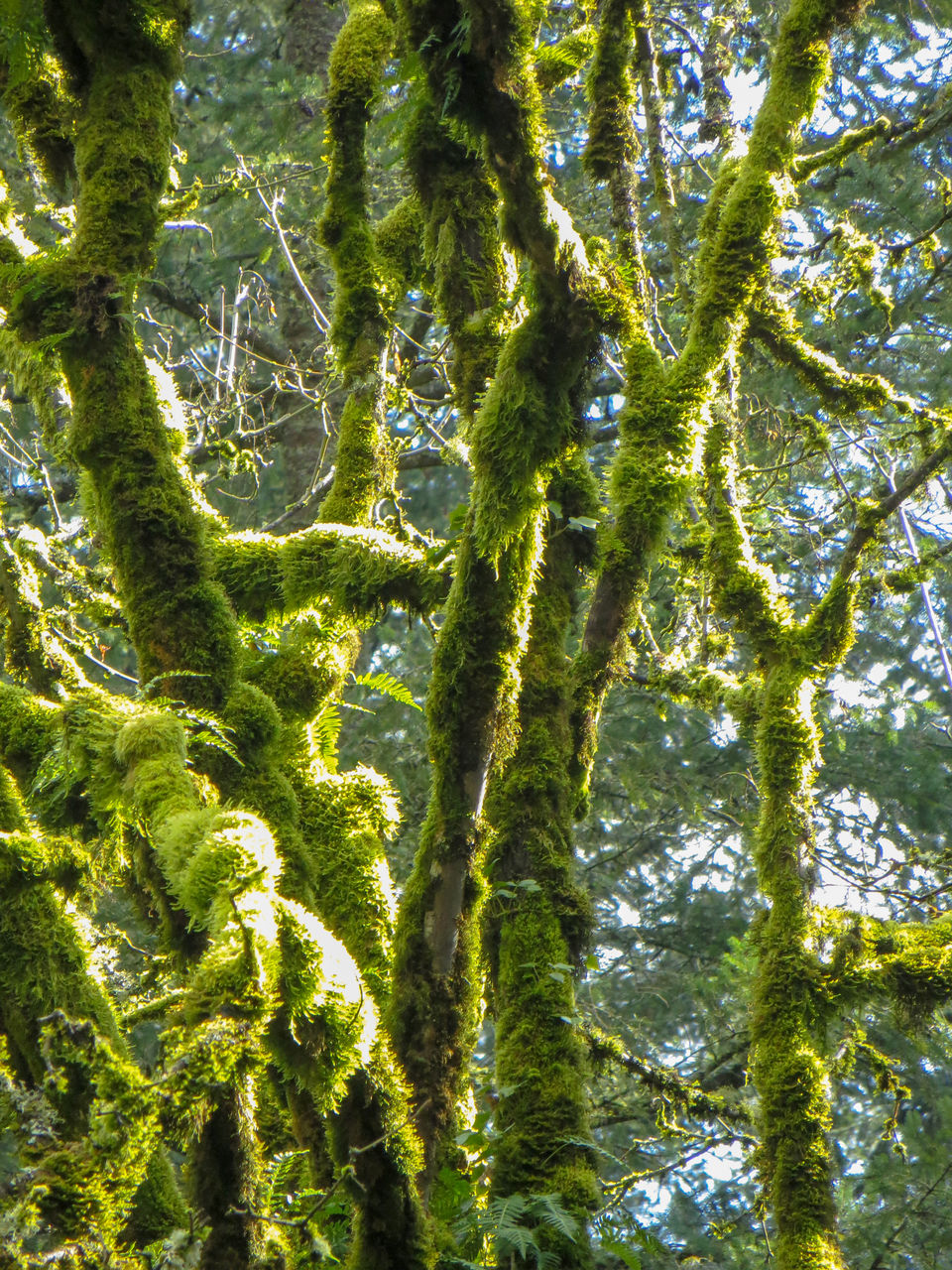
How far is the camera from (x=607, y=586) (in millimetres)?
4293

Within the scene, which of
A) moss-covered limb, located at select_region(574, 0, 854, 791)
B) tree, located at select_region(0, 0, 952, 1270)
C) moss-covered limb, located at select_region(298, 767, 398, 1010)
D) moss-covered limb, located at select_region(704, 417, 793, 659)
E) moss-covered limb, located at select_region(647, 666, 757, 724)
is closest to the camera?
tree, located at select_region(0, 0, 952, 1270)

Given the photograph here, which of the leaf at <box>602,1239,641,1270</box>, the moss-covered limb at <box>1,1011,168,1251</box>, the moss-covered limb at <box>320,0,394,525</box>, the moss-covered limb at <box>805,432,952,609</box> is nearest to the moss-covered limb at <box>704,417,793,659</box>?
the moss-covered limb at <box>805,432,952,609</box>

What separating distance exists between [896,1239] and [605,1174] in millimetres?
4025

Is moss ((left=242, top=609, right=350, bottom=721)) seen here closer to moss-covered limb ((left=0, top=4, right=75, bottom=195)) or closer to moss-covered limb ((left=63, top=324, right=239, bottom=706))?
moss-covered limb ((left=63, top=324, right=239, bottom=706))

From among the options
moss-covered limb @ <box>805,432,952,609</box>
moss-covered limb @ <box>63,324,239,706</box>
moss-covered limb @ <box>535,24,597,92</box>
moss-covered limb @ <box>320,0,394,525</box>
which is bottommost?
moss-covered limb @ <box>63,324,239,706</box>

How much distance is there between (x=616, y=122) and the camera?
4.57 metres

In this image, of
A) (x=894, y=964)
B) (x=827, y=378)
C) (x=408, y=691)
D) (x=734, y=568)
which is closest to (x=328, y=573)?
(x=408, y=691)

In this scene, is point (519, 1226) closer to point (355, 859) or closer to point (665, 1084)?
point (355, 859)

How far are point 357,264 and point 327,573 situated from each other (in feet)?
5.14

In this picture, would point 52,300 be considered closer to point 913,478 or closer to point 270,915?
point 270,915

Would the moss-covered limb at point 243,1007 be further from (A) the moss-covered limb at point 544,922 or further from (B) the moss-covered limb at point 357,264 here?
(B) the moss-covered limb at point 357,264

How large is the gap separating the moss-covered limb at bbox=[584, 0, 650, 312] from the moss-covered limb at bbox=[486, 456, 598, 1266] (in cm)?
130

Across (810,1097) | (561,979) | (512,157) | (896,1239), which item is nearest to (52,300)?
(512,157)

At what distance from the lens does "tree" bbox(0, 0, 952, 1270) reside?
2365mm
